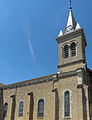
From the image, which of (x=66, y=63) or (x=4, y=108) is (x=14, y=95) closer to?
(x=4, y=108)

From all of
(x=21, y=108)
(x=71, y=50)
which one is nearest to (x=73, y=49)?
(x=71, y=50)

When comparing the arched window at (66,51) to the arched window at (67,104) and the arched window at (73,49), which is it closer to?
the arched window at (73,49)

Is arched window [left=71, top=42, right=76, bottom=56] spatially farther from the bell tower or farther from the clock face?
the clock face

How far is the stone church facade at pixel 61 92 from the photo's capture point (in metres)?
20.0

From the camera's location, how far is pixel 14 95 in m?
27.6

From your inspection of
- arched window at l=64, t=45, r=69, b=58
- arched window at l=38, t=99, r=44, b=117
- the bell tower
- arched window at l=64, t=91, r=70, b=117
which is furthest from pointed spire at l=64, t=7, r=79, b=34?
arched window at l=38, t=99, r=44, b=117

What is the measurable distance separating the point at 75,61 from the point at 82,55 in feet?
5.05

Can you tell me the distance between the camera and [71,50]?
26.4 meters

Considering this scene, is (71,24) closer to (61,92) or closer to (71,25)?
(71,25)

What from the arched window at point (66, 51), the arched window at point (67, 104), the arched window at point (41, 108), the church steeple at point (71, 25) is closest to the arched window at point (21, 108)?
the arched window at point (41, 108)

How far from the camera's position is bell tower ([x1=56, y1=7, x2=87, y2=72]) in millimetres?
24558

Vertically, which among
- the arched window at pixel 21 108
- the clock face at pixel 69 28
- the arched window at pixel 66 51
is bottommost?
the arched window at pixel 21 108

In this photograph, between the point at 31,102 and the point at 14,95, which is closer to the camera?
the point at 31,102

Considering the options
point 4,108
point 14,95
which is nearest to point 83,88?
point 14,95
